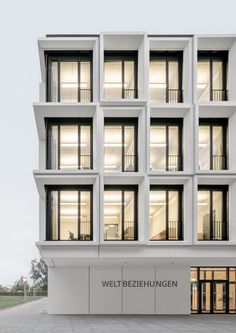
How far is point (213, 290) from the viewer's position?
39.4m

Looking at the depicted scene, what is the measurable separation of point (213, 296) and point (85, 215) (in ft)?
35.8

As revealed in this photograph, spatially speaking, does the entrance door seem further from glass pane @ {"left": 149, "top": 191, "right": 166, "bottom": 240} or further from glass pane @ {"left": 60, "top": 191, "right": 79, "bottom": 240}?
glass pane @ {"left": 60, "top": 191, "right": 79, "bottom": 240}

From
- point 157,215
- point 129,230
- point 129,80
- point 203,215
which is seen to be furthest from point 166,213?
point 129,80

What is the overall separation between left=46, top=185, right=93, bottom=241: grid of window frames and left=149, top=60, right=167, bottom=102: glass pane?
6183 mm

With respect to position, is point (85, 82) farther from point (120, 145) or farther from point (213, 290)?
point (213, 290)

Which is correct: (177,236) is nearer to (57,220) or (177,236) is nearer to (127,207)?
(127,207)

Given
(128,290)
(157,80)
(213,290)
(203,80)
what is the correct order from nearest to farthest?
1. (157,80)
2. (203,80)
3. (128,290)
4. (213,290)

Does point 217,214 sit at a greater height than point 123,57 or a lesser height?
lesser

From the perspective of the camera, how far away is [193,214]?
32.9m

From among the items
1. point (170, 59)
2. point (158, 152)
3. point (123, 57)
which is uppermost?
point (123, 57)

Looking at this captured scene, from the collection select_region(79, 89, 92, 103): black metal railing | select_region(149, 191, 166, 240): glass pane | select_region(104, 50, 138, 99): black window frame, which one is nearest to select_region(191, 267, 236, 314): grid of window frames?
select_region(149, 191, 166, 240): glass pane

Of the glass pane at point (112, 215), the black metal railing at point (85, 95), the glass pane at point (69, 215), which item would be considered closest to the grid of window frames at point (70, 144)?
the black metal railing at point (85, 95)

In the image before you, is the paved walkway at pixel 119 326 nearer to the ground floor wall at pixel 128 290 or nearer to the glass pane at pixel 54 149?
the ground floor wall at pixel 128 290

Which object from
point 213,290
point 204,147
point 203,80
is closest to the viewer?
point 204,147
